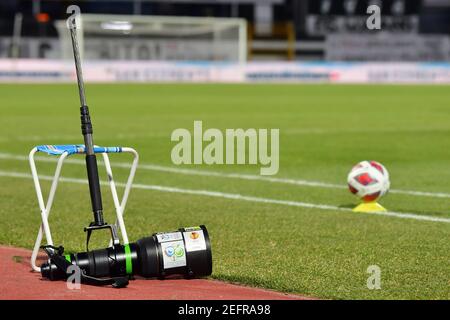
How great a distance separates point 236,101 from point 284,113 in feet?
20.9

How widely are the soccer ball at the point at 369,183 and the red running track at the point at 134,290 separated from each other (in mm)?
3718

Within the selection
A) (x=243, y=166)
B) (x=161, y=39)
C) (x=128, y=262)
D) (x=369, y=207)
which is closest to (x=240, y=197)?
(x=369, y=207)

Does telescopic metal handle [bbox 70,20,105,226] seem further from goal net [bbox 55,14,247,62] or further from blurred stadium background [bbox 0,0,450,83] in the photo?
goal net [bbox 55,14,247,62]

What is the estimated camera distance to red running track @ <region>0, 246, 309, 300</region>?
18.5 ft

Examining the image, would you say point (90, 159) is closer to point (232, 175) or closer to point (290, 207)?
point (290, 207)

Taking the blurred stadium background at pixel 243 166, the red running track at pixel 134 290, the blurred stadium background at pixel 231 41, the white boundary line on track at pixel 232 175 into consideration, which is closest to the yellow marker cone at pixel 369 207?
the blurred stadium background at pixel 243 166

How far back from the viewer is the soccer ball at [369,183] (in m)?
9.66

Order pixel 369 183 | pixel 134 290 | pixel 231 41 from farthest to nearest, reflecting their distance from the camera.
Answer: pixel 231 41 → pixel 369 183 → pixel 134 290

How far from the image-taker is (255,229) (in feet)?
28.0

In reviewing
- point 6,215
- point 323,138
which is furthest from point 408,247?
point 323,138

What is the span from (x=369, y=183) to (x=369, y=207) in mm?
264

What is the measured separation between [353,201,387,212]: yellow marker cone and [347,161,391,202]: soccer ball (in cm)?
6

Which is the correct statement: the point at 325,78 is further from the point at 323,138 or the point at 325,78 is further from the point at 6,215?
the point at 6,215

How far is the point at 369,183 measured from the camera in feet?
32.0
